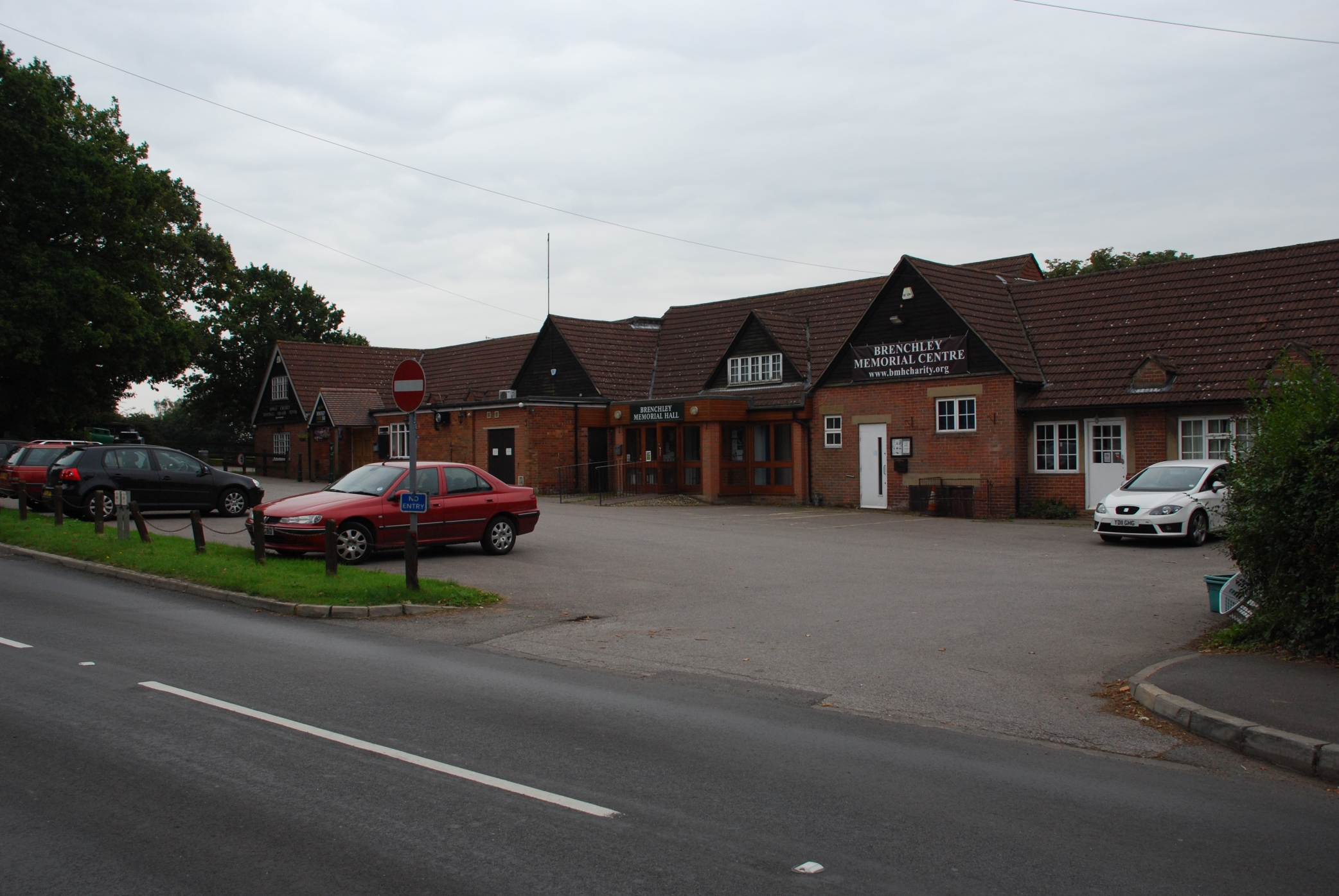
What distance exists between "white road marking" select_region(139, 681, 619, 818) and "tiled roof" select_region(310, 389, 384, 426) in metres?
38.7

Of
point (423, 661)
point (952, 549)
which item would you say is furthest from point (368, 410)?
point (423, 661)

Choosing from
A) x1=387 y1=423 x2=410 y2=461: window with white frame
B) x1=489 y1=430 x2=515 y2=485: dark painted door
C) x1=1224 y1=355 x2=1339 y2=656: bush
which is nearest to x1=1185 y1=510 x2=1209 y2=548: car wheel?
x1=1224 y1=355 x2=1339 y2=656: bush

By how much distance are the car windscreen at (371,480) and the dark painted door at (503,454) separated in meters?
19.5

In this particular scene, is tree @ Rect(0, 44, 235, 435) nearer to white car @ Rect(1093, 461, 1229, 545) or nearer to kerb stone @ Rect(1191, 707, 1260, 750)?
white car @ Rect(1093, 461, 1229, 545)

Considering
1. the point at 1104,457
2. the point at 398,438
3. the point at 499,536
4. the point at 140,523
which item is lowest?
the point at 499,536

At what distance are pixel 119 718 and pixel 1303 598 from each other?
364 inches

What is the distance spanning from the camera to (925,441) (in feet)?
93.0

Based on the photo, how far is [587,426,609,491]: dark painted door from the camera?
36.8 meters

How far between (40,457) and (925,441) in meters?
21.7

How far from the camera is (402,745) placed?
20.9ft

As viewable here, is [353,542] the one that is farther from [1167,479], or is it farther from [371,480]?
[1167,479]

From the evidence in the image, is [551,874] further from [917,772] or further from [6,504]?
[6,504]

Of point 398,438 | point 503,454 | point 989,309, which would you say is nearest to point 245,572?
point 989,309

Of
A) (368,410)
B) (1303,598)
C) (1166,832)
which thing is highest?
(368,410)
